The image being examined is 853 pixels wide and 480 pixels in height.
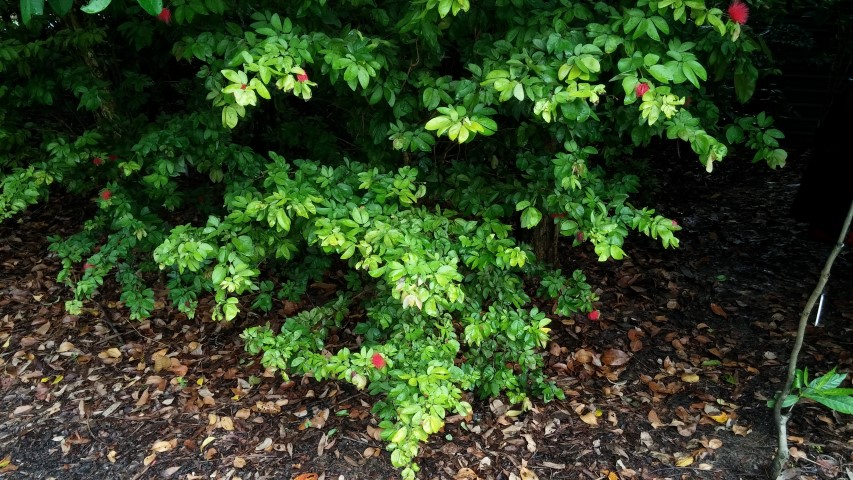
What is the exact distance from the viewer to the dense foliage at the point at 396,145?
6.66 feet

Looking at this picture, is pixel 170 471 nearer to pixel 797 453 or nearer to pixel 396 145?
pixel 396 145

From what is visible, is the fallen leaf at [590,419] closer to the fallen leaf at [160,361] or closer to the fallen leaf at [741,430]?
the fallen leaf at [741,430]

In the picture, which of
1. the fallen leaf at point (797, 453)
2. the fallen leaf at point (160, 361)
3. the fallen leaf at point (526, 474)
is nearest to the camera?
the fallen leaf at point (797, 453)

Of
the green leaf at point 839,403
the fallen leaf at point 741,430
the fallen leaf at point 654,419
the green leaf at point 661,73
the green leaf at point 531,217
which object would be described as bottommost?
the fallen leaf at point 654,419

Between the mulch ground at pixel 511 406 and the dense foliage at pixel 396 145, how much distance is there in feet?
1.06

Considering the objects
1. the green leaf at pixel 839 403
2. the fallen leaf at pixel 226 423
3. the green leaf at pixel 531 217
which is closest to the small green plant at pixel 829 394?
the green leaf at pixel 839 403

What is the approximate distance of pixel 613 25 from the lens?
2.03 metres

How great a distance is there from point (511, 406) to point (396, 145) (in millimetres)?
1635

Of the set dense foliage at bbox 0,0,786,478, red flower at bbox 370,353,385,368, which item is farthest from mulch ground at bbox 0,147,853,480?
red flower at bbox 370,353,385,368

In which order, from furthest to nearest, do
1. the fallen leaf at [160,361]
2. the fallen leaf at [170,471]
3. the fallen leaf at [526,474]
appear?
the fallen leaf at [160,361] < the fallen leaf at [170,471] < the fallen leaf at [526,474]

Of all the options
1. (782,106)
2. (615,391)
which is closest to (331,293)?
(615,391)

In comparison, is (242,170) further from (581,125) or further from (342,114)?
(581,125)

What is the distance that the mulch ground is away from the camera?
2936 mm

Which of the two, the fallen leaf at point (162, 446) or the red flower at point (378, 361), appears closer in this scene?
the red flower at point (378, 361)
